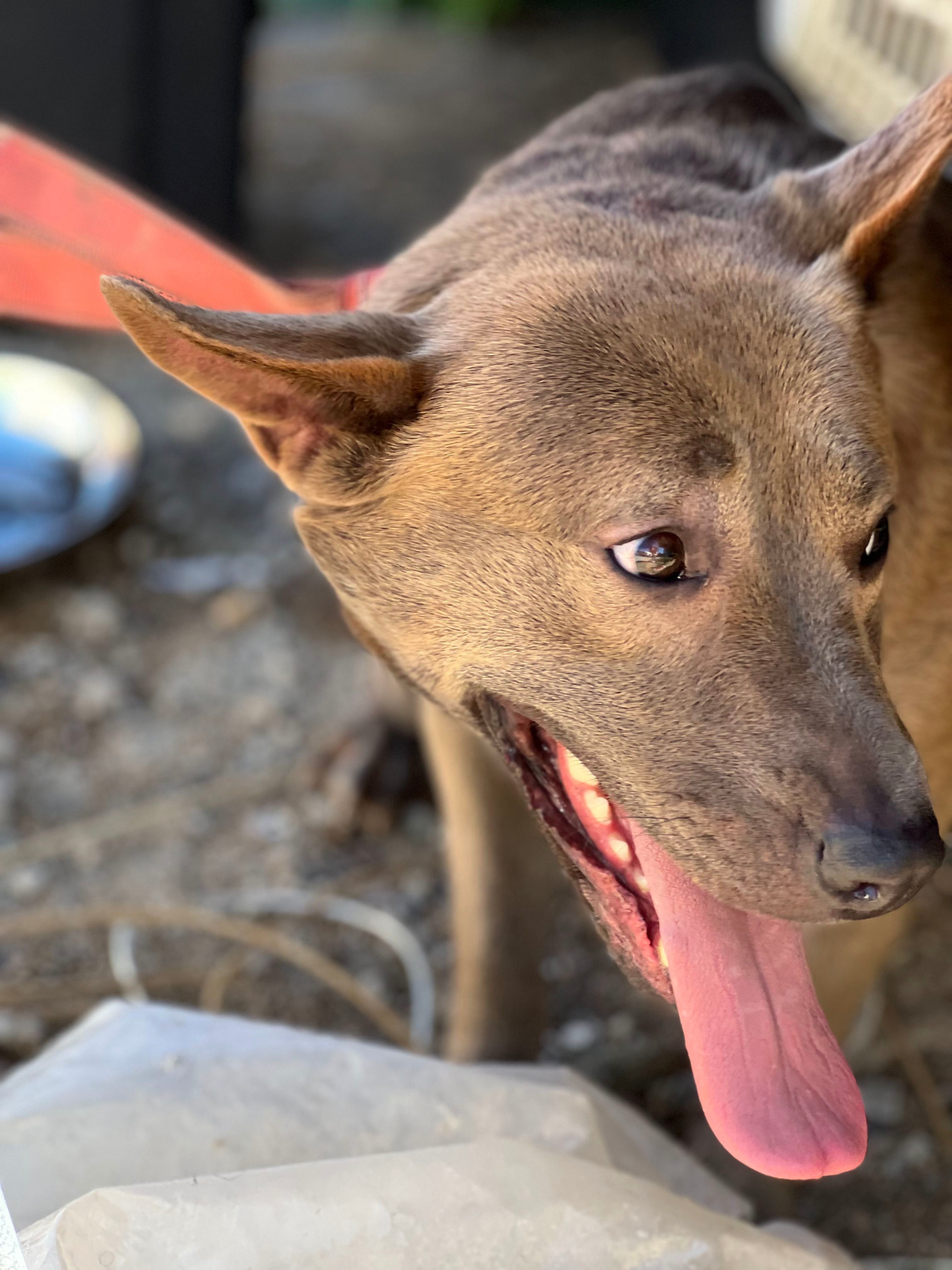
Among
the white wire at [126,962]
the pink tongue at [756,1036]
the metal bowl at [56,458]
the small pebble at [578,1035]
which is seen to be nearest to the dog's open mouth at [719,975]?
the pink tongue at [756,1036]

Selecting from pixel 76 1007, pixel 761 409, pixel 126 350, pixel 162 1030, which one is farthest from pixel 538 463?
pixel 126 350

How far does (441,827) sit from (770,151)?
1.58 meters

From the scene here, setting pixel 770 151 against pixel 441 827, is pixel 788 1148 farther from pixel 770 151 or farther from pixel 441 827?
pixel 441 827

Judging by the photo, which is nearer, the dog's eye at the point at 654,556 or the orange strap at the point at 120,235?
the dog's eye at the point at 654,556

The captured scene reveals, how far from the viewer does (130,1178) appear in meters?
1.59

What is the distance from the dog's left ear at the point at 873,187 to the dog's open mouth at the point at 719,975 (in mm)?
688

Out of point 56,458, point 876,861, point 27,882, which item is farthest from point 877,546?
point 56,458

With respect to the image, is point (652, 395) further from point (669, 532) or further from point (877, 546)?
point (877, 546)

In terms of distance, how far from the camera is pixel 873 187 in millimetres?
1611

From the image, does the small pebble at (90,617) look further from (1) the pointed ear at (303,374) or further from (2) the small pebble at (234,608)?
(1) the pointed ear at (303,374)

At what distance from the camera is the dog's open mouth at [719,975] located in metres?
1.46

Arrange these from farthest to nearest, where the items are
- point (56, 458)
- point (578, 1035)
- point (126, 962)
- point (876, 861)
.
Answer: point (56, 458)
point (126, 962)
point (578, 1035)
point (876, 861)

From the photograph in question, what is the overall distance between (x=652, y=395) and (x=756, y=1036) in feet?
2.39

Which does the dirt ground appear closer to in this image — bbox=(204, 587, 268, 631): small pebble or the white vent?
bbox=(204, 587, 268, 631): small pebble
